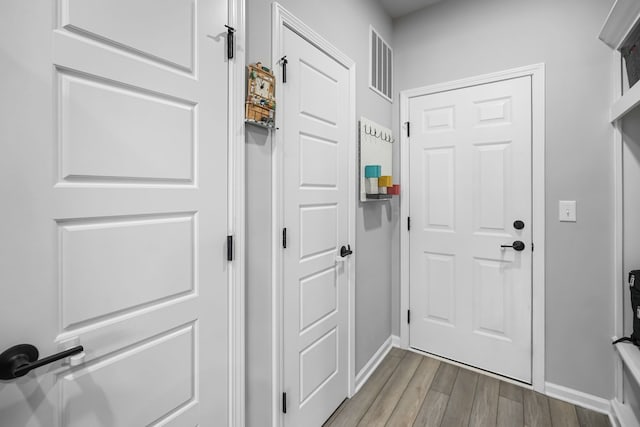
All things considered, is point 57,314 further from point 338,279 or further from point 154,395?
point 338,279

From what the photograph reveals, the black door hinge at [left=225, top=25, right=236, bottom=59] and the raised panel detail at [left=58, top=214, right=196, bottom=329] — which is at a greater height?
the black door hinge at [left=225, top=25, right=236, bottom=59]

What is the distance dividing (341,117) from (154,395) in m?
1.70

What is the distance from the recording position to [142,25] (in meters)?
0.92

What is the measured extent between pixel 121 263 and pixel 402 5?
2.79 meters

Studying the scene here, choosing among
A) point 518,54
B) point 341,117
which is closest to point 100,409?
point 341,117

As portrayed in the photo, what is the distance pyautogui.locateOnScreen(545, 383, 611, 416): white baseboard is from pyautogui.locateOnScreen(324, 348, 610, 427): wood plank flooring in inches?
1.6

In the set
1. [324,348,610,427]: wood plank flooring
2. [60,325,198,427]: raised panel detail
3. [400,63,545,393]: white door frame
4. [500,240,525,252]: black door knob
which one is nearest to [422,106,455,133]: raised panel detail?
[400,63,545,393]: white door frame

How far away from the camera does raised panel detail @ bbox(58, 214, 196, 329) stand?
79 centimetres

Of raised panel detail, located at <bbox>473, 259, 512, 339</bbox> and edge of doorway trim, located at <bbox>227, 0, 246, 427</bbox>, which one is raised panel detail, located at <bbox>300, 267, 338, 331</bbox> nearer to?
edge of doorway trim, located at <bbox>227, 0, 246, 427</bbox>

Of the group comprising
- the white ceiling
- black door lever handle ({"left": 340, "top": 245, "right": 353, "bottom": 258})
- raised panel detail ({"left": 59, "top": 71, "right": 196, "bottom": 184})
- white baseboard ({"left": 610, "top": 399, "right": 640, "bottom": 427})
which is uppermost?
the white ceiling

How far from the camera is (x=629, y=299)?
177 centimetres

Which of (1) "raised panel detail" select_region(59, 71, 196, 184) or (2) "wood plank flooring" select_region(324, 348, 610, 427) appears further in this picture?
(2) "wood plank flooring" select_region(324, 348, 610, 427)

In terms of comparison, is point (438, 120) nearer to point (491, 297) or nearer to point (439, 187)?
A: point (439, 187)

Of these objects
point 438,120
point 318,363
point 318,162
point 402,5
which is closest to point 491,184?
point 438,120
